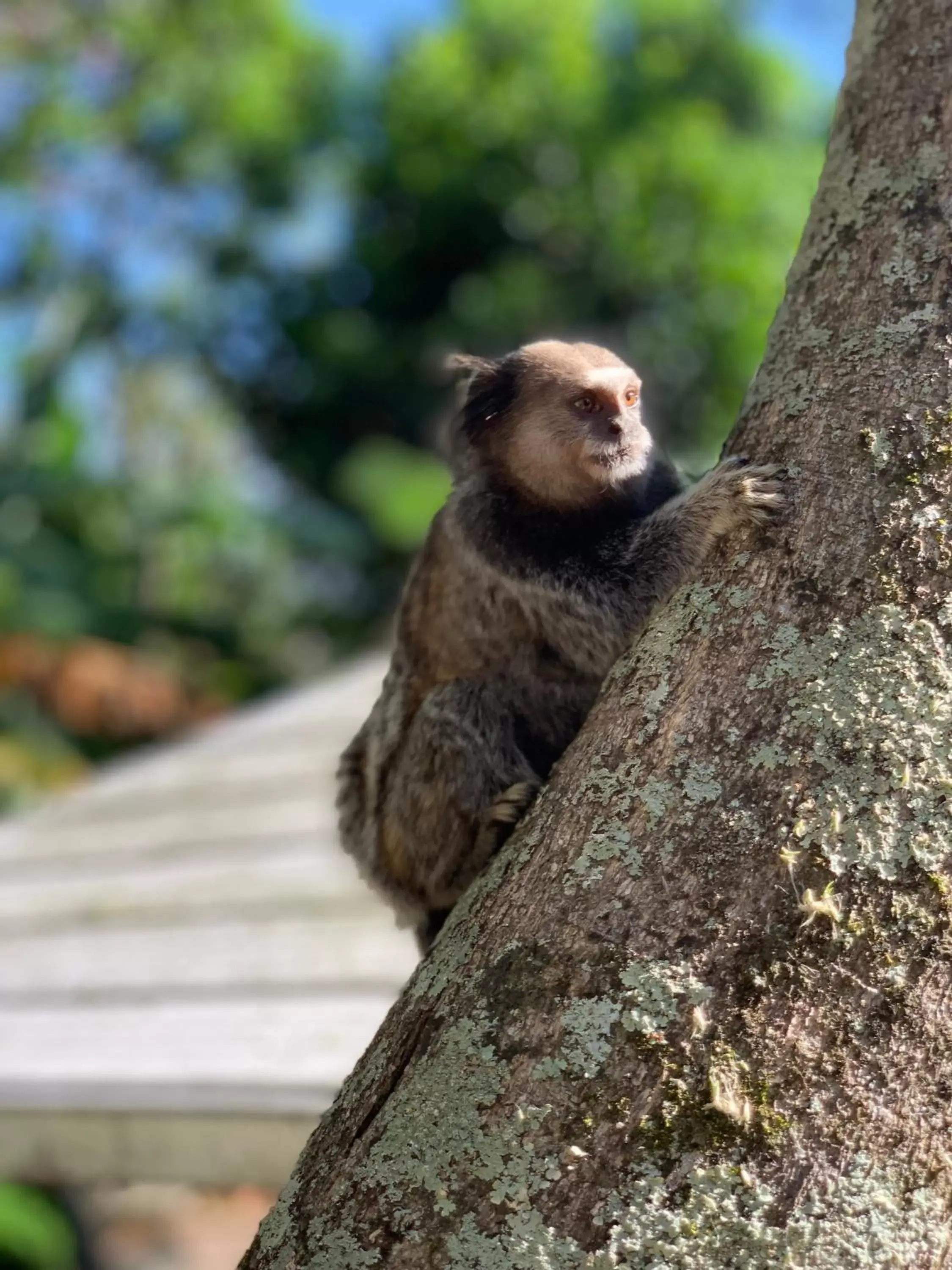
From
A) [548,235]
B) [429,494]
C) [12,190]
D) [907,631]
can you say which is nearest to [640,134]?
[548,235]

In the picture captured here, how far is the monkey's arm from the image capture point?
2.08 m

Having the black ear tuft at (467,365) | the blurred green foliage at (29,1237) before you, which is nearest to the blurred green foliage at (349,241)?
the blurred green foliage at (29,1237)

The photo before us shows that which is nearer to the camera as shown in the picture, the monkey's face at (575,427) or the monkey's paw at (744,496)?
the monkey's paw at (744,496)

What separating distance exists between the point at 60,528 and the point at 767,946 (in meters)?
15.7

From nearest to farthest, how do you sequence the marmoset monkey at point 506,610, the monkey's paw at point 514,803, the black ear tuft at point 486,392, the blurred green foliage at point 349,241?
the monkey's paw at point 514,803
the marmoset monkey at point 506,610
the black ear tuft at point 486,392
the blurred green foliage at point 349,241

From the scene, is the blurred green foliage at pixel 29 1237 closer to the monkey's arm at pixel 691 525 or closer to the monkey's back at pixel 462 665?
the monkey's back at pixel 462 665

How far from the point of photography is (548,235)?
22.3m

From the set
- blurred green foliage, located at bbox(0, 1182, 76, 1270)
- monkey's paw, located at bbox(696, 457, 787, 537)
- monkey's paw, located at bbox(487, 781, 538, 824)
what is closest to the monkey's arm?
monkey's paw, located at bbox(696, 457, 787, 537)

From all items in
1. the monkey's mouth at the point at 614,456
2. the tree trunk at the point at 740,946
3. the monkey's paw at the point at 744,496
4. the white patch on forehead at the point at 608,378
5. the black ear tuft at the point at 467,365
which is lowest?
the tree trunk at the point at 740,946

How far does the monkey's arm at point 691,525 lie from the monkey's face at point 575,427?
30 cm

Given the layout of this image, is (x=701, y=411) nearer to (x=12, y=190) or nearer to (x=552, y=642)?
(x=12, y=190)

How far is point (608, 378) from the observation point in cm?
342

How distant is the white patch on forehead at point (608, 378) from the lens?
11.2 feet

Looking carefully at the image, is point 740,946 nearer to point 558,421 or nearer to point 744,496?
point 744,496
